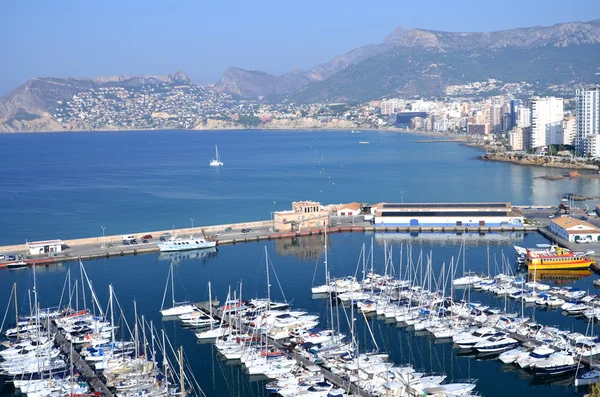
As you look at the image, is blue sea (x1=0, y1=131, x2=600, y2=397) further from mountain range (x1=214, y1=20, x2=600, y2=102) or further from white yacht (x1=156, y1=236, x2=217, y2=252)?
mountain range (x1=214, y1=20, x2=600, y2=102)

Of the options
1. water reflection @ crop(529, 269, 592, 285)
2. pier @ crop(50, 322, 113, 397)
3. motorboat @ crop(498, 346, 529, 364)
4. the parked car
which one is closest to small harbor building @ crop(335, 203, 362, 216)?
the parked car

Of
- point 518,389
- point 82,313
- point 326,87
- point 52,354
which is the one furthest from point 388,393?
point 326,87

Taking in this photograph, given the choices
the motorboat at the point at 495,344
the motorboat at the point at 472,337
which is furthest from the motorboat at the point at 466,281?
the motorboat at the point at 495,344

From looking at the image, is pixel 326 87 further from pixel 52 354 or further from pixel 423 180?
pixel 52 354

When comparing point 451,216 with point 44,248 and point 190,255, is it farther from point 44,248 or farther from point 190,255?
point 44,248

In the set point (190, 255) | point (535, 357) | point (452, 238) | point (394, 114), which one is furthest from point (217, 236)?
point (394, 114)

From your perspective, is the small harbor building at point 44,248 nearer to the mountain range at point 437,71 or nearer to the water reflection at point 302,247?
the water reflection at point 302,247
